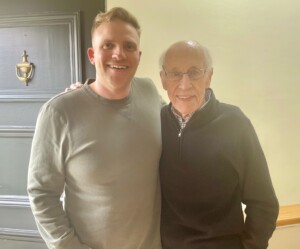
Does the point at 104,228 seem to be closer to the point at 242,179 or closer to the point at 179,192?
the point at 179,192

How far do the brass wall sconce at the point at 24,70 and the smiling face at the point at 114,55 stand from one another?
0.83m

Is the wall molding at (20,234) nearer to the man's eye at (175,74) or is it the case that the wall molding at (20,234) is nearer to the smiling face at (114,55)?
the smiling face at (114,55)

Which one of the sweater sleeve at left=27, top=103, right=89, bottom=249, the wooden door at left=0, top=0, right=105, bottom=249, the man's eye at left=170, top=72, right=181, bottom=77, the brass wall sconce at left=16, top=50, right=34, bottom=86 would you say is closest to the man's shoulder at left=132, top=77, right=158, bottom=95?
the man's eye at left=170, top=72, right=181, bottom=77

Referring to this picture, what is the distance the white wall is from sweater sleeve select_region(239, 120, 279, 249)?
2.47 ft

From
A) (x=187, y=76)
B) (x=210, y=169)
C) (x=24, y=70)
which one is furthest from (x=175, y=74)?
(x=24, y=70)

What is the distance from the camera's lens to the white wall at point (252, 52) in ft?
5.35

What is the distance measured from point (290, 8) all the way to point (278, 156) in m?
0.85

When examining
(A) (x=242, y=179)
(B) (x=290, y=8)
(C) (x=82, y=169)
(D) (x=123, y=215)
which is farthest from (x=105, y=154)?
(B) (x=290, y=8)

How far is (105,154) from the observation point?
109 cm

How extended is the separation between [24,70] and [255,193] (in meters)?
1.44

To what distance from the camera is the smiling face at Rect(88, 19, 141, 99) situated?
1.09 meters

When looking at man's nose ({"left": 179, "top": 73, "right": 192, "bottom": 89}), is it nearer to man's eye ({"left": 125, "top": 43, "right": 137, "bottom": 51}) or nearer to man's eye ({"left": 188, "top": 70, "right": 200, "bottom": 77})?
man's eye ({"left": 188, "top": 70, "right": 200, "bottom": 77})

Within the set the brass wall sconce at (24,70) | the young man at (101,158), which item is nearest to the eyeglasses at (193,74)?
the young man at (101,158)

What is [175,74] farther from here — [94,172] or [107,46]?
[94,172]
